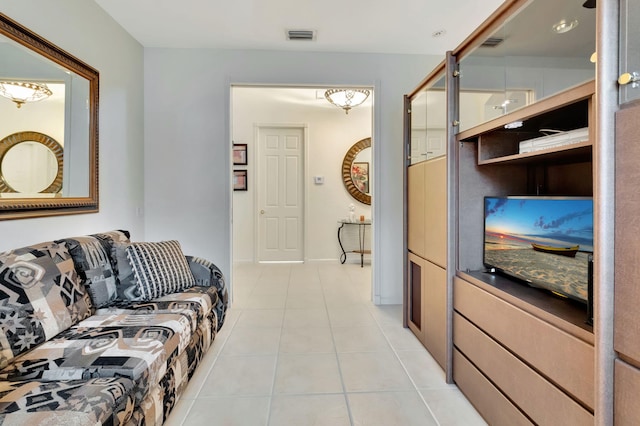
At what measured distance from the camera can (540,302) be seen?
134 cm

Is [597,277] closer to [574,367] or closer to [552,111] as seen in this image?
[574,367]

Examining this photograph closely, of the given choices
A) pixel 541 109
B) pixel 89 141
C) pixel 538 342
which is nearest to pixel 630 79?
pixel 541 109

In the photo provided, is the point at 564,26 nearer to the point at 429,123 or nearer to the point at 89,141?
the point at 429,123

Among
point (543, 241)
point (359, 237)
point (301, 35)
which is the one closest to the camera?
point (543, 241)

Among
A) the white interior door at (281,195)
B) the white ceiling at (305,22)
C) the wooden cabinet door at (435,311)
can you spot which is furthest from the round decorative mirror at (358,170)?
the wooden cabinet door at (435,311)

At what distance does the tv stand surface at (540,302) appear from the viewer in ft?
3.62

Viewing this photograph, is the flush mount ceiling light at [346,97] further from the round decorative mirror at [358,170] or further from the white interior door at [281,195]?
the white interior door at [281,195]

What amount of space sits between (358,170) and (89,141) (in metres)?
4.00

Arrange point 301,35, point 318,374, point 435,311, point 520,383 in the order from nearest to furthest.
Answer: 1. point 520,383
2. point 318,374
3. point 435,311
4. point 301,35

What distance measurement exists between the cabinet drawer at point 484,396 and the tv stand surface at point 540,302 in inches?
17.3

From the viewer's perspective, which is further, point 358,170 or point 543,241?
point 358,170

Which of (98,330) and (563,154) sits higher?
(563,154)

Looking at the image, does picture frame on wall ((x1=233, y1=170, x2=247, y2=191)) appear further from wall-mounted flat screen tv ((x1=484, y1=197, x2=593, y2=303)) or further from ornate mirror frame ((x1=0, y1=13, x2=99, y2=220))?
wall-mounted flat screen tv ((x1=484, y1=197, x2=593, y2=303))

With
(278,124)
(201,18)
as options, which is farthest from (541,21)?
(278,124)
